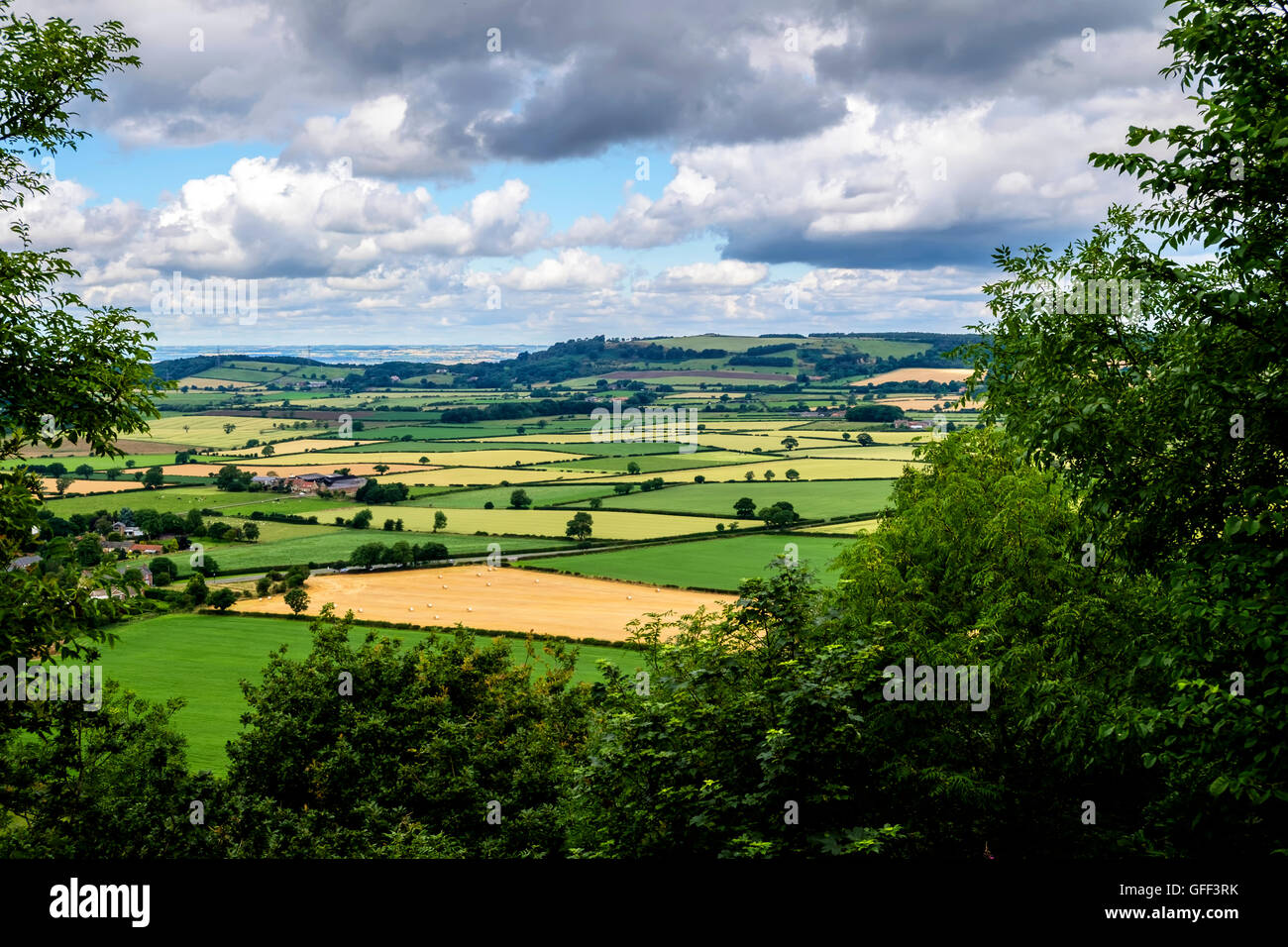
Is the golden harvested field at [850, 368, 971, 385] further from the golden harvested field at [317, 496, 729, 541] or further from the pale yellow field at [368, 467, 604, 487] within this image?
the golden harvested field at [317, 496, 729, 541]

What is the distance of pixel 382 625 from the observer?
43.7m

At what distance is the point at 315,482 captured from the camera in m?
90.8

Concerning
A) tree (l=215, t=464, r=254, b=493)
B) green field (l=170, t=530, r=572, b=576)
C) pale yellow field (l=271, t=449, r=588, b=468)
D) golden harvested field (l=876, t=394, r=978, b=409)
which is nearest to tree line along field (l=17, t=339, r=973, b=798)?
green field (l=170, t=530, r=572, b=576)

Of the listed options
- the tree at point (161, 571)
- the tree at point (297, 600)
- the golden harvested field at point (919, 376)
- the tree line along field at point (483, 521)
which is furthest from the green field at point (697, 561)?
the golden harvested field at point (919, 376)

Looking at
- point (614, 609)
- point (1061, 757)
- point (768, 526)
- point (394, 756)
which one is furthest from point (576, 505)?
point (1061, 757)

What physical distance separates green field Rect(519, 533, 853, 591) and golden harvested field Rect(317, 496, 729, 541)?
451 cm

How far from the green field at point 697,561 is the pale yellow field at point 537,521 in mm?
4465

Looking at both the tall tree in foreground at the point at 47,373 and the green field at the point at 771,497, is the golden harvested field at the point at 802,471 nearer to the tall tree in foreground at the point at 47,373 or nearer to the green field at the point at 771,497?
the green field at the point at 771,497

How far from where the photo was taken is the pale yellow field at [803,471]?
88.3 m

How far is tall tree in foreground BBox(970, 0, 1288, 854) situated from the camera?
8.59m

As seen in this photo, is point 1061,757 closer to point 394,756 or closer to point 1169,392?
point 1169,392

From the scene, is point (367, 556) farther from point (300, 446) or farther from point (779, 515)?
point (300, 446)

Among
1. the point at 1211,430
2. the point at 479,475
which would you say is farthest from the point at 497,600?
the point at 479,475

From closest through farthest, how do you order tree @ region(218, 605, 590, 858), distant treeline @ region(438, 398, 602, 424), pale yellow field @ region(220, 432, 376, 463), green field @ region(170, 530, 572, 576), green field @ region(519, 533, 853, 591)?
tree @ region(218, 605, 590, 858)
green field @ region(519, 533, 853, 591)
green field @ region(170, 530, 572, 576)
pale yellow field @ region(220, 432, 376, 463)
distant treeline @ region(438, 398, 602, 424)
